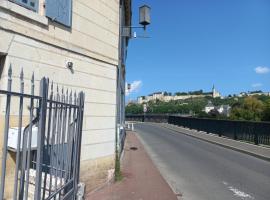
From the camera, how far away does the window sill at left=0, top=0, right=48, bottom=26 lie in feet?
20.6

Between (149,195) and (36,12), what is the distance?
458 centimetres

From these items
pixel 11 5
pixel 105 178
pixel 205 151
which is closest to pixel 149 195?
pixel 105 178

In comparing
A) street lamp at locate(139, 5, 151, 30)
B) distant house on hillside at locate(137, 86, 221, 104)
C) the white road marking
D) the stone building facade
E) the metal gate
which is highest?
distant house on hillside at locate(137, 86, 221, 104)

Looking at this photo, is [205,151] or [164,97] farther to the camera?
[164,97]

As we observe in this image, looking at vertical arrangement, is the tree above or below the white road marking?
above

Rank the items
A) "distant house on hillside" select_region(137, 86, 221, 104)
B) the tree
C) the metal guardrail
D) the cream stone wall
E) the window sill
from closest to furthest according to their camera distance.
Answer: the window sill
the cream stone wall
the metal guardrail
the tree
"distant house on hillside" select_region(137, 86, 221, 104)

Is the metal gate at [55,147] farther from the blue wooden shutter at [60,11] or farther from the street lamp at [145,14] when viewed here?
the street lamp at [145,14]

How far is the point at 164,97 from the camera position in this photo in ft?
613

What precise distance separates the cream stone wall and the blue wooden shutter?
0.39 feet

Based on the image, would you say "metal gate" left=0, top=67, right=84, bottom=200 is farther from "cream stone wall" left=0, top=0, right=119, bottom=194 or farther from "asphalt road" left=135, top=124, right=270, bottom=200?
"asphalt road" left=135, top=124, right=270, bottom=200

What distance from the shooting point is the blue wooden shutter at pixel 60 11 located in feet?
24.5

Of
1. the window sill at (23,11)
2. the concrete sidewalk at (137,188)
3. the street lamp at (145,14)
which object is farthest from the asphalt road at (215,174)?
the street lamp at (145,14)

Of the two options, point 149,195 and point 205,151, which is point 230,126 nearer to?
point 205,151

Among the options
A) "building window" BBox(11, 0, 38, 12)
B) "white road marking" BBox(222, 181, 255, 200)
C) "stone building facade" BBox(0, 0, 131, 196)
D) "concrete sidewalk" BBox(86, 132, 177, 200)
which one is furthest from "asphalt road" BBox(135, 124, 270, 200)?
"building window" BBox(11, 0, 38, 12)
